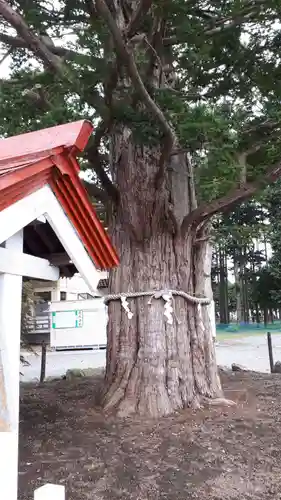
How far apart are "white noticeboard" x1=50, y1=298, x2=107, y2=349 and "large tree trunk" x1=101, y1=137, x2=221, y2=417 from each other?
12894mm

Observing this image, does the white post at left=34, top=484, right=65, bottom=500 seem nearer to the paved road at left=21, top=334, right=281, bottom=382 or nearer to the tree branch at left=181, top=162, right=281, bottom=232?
the tree branch at left=181, top=162, right=281, bottom=232

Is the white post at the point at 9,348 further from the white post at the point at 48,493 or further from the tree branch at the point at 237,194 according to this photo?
the tree branch at the point at 237,194

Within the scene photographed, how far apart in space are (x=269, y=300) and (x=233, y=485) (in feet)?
80.8

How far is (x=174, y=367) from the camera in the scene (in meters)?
4.86

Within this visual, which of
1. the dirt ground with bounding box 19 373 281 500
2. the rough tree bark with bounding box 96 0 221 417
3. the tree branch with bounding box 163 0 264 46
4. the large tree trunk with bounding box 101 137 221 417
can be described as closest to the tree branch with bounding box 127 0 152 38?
the tree branch with bounding box 163 0 264 46

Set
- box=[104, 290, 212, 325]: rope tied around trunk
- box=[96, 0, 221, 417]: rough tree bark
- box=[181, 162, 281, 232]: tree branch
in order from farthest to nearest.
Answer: box=[104, 290, 212, 325]: rope tied around trunk, box=[96, 0, 221, 417]: rough tree bark, box=[181, 162, 281, 232]: tree branch

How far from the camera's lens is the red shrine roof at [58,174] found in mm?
2049

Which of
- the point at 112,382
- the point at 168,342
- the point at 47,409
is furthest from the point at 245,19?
the point at 47,409

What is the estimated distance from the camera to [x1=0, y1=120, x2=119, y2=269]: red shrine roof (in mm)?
2049

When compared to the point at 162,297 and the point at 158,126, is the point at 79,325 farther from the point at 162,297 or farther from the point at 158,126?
the point at 158,126

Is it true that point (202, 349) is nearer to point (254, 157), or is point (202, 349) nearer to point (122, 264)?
point (122, 264)

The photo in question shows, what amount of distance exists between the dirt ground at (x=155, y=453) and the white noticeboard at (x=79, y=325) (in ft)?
42.3

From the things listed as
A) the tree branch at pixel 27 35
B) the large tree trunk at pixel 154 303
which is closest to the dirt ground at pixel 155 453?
the large tree trunk at pixel 154 303

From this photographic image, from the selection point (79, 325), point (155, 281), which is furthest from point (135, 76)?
point (79, 325)
